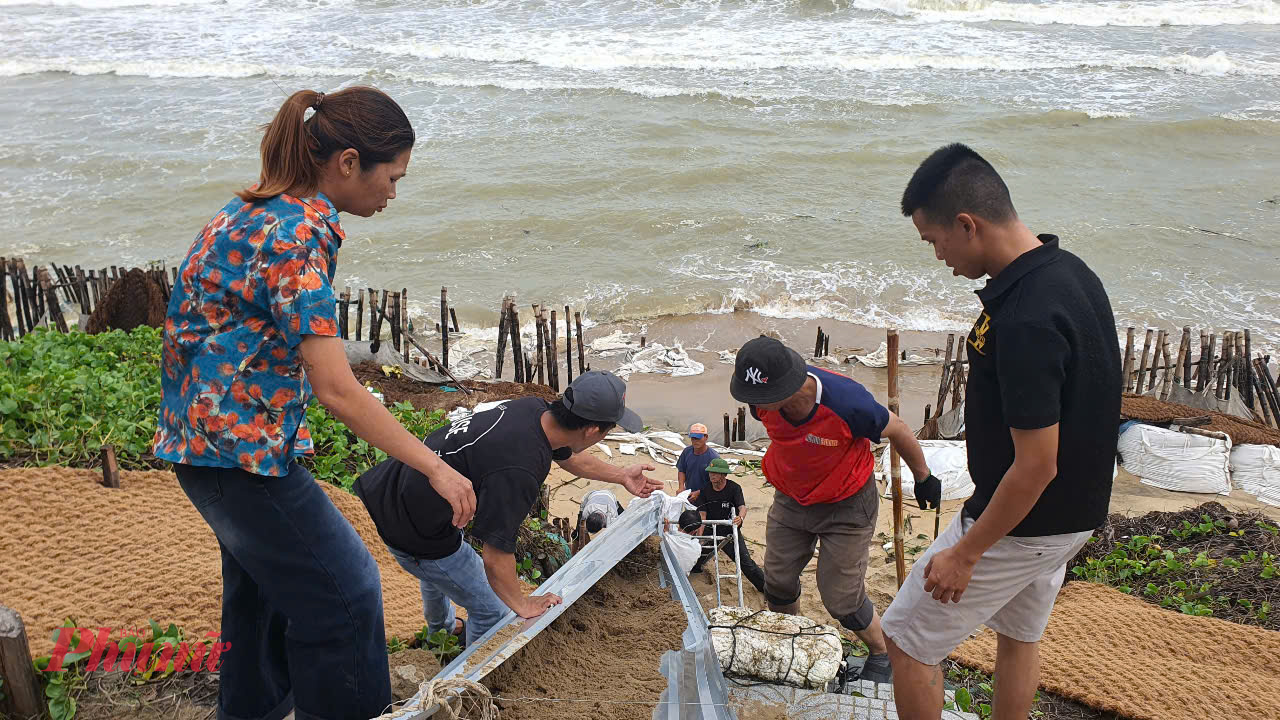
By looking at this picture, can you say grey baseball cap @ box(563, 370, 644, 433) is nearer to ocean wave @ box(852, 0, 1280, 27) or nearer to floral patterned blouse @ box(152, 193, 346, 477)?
floral patterned blouse @ box(152, 193, 346, 477)

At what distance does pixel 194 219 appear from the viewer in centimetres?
1418

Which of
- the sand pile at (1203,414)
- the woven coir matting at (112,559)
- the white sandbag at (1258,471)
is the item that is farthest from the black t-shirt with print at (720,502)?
the white sandbag at (1258,471)

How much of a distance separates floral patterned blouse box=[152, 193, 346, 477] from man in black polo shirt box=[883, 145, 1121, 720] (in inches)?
62.1

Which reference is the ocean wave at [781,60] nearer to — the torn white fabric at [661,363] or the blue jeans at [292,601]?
the torn white fabric at [661,363]

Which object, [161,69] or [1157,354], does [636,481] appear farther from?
[161,69]

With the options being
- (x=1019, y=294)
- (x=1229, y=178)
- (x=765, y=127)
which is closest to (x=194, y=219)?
(x=765, y=127)

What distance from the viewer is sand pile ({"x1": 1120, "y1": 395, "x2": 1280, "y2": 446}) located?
25.3ft

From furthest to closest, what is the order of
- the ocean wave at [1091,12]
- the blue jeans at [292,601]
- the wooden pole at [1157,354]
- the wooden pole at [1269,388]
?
the ocean wave at [1091,12] → the wooden pole at [1157,354] → the wooden pole at [1269,388] → the blue jeans at [292,601]

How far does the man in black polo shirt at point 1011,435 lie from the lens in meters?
2.51

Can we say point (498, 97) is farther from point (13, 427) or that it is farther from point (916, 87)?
point (13, 427)

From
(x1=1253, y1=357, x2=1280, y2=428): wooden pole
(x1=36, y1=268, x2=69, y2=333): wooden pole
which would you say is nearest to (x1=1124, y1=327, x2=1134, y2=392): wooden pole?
(x1=1253, y1=357, x2=1280, y2=428): wooden pole

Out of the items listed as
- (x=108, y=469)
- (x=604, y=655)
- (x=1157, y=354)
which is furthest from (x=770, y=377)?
(x=1157, y=354)

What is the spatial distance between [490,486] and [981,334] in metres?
1.56

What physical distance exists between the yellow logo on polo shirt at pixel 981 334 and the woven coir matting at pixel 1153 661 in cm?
205
